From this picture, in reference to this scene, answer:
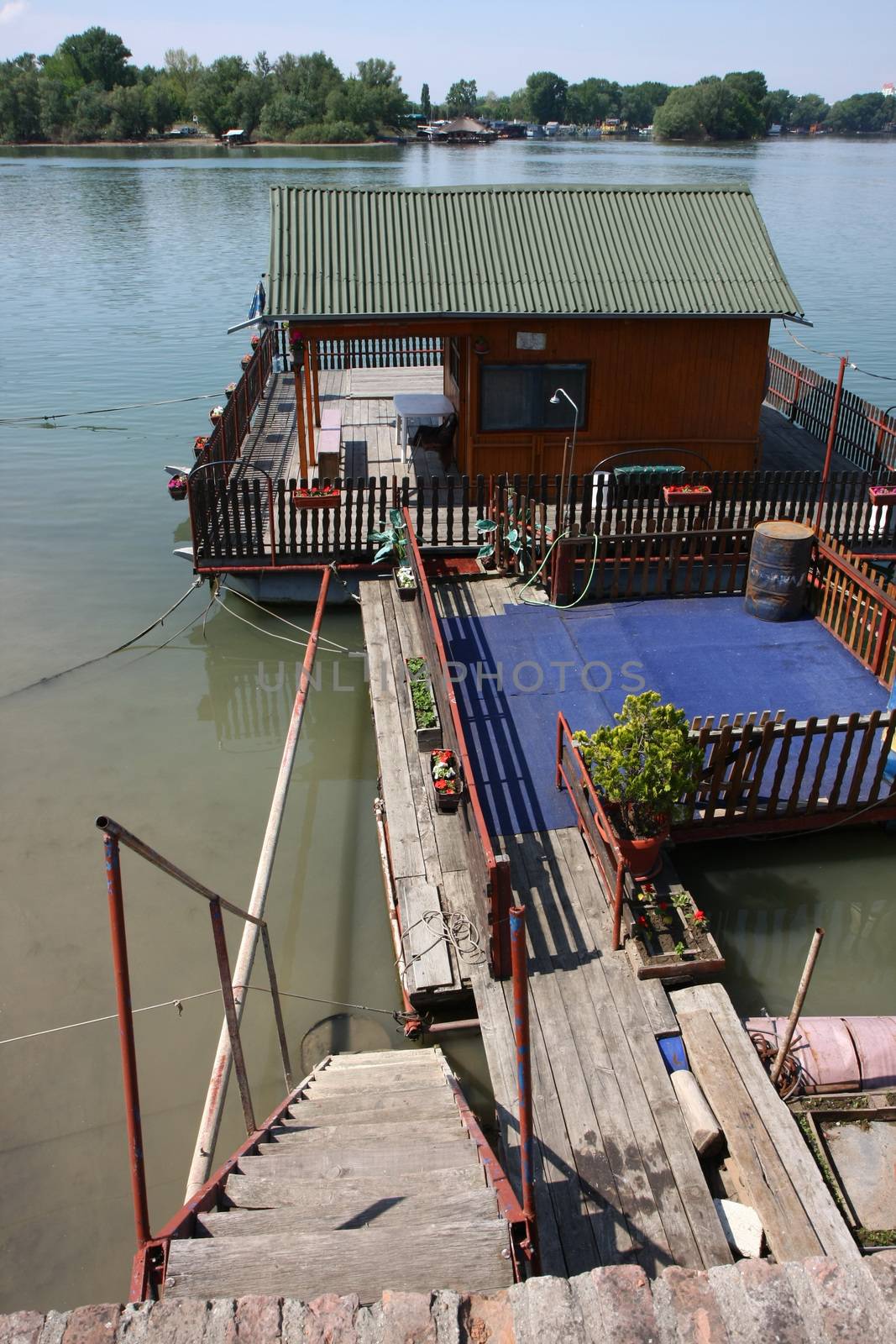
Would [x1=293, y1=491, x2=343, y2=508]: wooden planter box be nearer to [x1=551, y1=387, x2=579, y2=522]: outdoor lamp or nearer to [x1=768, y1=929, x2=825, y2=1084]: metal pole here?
[x1=551, y1=387, x2=579, y2=522]: outdoor lamp

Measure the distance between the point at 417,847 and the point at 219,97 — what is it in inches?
5074

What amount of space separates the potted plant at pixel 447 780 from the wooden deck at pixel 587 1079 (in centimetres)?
15

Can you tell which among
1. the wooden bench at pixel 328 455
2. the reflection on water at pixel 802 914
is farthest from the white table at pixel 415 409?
the reflection on water at pixel 802 914

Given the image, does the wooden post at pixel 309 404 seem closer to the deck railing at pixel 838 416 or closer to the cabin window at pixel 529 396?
the cabin window at pixel 529 396

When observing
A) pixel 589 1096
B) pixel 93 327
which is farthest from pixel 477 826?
pixel 93 327

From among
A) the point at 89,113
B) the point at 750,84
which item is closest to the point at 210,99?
the point at 89,113

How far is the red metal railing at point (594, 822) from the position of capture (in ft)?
23.6

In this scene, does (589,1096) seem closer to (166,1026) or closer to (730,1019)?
(730,1019)

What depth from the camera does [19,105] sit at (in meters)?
102

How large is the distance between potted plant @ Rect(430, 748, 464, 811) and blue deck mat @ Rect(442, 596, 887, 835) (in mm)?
380

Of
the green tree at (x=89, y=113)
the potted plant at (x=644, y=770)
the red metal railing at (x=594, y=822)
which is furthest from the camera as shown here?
the green tree at (x=89, y=113)

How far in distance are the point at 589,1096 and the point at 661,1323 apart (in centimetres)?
339

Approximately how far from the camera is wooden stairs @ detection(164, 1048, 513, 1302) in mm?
3693

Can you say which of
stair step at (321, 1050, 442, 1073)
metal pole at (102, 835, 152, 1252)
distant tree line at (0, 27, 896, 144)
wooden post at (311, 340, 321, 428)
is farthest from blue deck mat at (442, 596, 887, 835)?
distant tree line at (0, 27, 896, 144)
